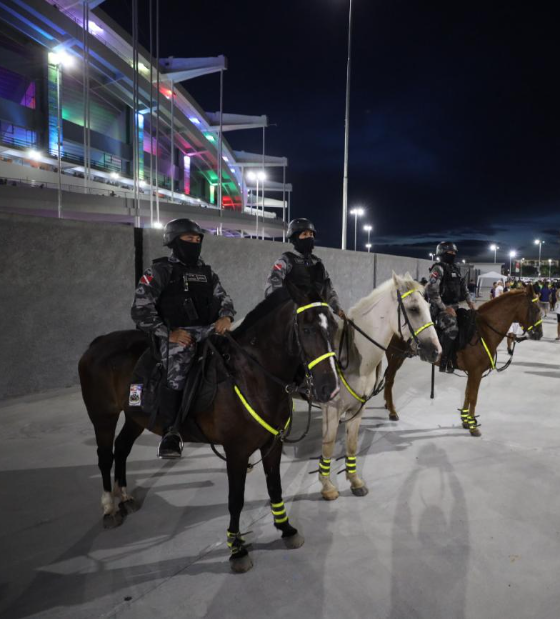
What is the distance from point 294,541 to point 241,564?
462 millimetres

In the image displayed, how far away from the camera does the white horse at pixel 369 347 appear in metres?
3.82

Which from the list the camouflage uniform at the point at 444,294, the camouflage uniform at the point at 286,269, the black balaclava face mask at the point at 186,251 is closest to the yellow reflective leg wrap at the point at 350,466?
the camouflage uniform at the point at 286,269

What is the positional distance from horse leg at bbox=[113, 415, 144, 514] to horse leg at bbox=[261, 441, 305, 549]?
1294 millimetres

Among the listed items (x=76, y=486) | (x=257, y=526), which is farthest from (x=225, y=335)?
(x=76, y=486)

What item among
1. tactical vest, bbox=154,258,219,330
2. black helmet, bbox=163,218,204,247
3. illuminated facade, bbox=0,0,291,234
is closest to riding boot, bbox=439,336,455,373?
tactical vest, bbox=154,258,219,330

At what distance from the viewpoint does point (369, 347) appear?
4070mm

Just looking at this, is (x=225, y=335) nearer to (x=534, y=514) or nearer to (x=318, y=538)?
(x=318, y=538)

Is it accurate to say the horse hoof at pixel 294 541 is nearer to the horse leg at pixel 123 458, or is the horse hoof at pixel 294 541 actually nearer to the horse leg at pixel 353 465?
the horse leg at pixel 353 465

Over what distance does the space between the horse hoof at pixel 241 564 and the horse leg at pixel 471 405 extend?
12.5ft

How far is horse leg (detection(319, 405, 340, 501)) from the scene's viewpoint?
3657 millimetres

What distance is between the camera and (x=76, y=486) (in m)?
3.81

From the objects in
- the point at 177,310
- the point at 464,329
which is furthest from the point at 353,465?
the point at 464,329

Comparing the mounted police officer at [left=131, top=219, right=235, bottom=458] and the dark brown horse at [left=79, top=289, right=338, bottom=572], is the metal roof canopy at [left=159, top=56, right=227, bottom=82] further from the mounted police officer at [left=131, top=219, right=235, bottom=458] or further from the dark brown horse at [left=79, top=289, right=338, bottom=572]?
the dark brown horse at [left=79, top=289, right=338, bottom=572]

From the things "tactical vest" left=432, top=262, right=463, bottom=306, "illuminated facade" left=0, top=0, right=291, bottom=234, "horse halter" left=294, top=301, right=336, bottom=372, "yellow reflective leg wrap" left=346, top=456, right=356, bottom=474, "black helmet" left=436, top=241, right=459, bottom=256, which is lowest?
"yellow reflective leg wrap" left=346, top=456, right=356, bottom=474
